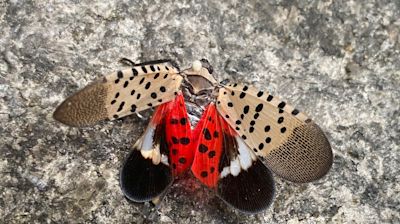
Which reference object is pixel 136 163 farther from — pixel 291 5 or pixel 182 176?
pixel 291 5

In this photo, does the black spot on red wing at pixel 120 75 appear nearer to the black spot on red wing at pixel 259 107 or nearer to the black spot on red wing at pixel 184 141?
the black spot on red wing at pixel 184 141

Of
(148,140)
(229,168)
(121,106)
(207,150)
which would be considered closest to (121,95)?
(121,106)

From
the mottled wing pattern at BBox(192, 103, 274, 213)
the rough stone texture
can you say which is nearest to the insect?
the mottled wing pattern at BBox(192, 103, 274, 213)

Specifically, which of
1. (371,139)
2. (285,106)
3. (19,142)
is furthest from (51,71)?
(371,139)

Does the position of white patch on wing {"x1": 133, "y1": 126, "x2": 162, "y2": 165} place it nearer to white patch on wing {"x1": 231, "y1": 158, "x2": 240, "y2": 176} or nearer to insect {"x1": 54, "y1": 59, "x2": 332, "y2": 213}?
insect {"x1": 54, "y1": 59, "x2": 332, "y2": 213}

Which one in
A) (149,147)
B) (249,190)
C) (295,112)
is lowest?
(249,190)

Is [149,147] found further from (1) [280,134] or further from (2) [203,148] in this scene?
(1) [280,134]
